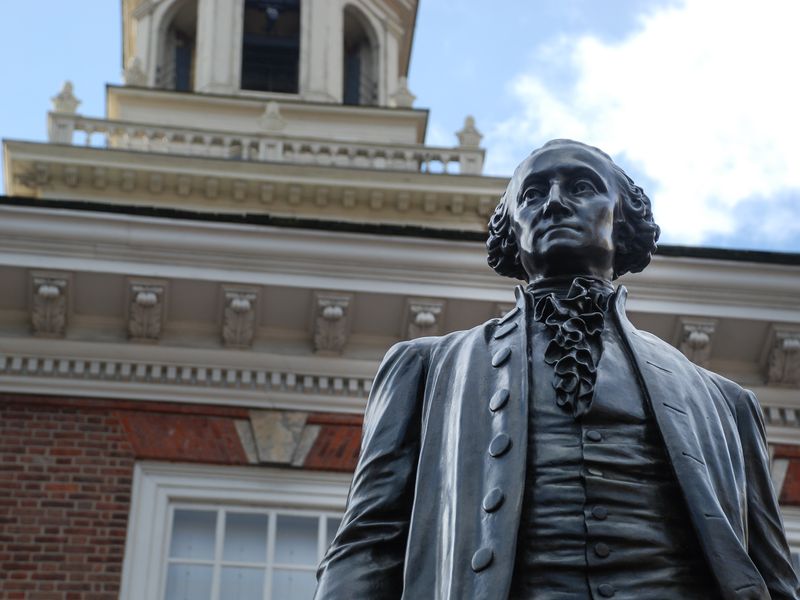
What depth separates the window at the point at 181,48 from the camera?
2584 centimetres

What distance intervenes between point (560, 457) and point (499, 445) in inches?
4.9

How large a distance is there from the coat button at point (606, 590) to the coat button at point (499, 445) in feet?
1.22

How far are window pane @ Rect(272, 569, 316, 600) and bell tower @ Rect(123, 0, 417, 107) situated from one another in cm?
1250

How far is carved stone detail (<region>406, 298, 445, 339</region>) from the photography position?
507 inches

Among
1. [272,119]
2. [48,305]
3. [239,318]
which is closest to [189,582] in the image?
[239,318]

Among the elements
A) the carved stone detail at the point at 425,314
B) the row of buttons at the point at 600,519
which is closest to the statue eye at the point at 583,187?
the row of buttons at the point at 600,519

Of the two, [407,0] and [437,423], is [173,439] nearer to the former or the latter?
[437,423]

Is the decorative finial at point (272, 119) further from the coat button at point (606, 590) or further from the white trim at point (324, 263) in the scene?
the coat button at point (606, 590)

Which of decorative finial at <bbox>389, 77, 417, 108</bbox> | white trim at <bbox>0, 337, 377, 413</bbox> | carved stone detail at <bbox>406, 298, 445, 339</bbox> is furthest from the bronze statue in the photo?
decorative finial at <bbox>389, 77, 417, 108</bbox>

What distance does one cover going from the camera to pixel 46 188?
63.6ft

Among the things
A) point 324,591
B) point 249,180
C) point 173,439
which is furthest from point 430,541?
point 249,180

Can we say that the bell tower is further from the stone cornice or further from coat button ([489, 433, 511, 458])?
coat button ([489, 433, 511, 458])

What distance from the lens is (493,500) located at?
3340mm

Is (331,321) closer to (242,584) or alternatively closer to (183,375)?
(183,375)
